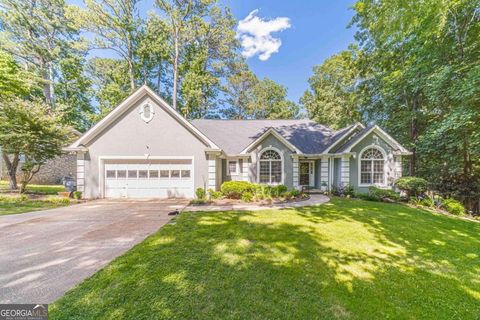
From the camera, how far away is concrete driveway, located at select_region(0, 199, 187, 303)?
3.24 meters

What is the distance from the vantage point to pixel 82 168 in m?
11.3

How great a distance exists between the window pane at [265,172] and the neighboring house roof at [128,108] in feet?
11.9

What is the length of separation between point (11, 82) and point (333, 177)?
19661 millimetres

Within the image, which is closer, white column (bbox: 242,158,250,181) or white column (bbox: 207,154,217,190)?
white column (bbox: 207,154,217,190)

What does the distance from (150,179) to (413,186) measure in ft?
50.0

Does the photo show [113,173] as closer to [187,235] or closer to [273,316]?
[187,235]

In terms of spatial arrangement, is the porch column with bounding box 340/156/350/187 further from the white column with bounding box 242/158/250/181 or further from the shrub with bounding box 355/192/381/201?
the white column with bounding box 242/158/250/181

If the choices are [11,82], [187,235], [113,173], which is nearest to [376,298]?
[187,235]

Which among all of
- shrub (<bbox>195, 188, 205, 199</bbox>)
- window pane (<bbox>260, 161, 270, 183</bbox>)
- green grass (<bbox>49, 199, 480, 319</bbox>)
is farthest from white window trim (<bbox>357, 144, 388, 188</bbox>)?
shrub (<bbox>195, 188, 205, 199</bbox>)

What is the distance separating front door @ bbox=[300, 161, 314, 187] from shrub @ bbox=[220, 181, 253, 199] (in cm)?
567

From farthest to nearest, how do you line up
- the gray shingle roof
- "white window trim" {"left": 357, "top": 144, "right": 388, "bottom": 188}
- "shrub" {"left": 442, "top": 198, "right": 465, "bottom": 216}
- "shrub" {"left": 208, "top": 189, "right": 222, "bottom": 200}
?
the gray shingle roof < "white window trim" {"left": 357, "top": 144, "right": 388, "bottom": 188} < "shrub" {"left": 208, "top": 189, "right": 222, "bottom": 200} < "shrub" {"left": 442, "top": 198, "right": 465, "bottom": 216}

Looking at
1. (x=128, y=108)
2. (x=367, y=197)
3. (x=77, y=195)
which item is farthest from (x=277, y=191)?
(x=77, y=195)

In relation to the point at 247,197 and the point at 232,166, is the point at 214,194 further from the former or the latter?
the point at 232,166

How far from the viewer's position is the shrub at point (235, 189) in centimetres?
1091
